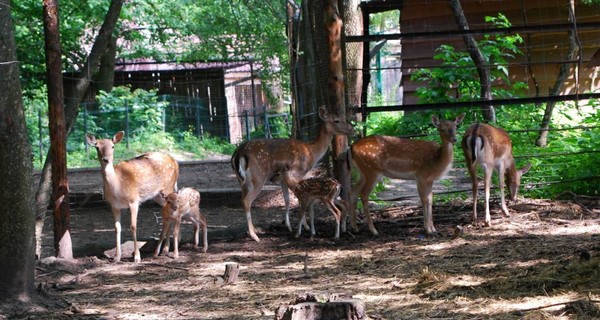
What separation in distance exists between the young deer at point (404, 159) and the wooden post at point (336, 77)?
15 centimetres

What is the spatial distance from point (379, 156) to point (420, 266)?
94.0 inches

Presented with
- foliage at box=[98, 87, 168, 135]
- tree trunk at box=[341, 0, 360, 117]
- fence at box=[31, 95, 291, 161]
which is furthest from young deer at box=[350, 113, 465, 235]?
foliage at box=[98, 87, 168, 135]

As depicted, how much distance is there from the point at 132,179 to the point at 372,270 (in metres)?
3.23

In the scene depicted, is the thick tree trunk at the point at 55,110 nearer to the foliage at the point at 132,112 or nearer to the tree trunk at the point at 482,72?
the tree trunk at the point at 482,72

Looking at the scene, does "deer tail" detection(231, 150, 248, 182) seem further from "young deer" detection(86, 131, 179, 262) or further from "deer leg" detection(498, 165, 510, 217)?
"deer leg" detection(498, 165, 510, 217)

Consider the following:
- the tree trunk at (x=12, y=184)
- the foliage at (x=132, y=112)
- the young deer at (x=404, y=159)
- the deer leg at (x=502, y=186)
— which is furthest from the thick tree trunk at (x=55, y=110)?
the foliage at (x=132, y=112)

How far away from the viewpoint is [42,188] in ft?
30.2

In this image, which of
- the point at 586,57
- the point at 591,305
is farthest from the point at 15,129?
the point at 586,57

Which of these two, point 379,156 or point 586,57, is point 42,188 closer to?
point 379,156

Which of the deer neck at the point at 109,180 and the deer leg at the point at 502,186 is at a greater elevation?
the deer neck at the point at 109,180

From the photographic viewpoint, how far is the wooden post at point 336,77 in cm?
989

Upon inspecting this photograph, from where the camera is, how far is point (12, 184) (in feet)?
21.5

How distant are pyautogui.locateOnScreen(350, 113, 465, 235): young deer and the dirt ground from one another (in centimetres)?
50

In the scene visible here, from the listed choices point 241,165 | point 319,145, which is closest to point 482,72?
point 319,145
